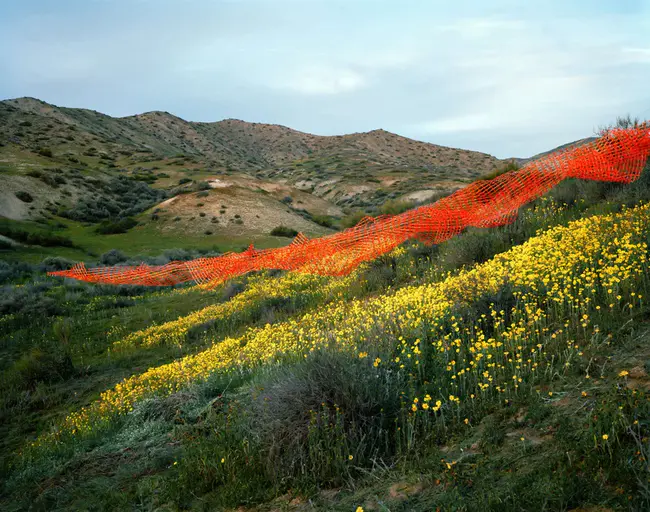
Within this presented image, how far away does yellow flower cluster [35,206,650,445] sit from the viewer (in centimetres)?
415

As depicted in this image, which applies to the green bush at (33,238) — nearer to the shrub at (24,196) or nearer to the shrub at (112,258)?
the shrub at (112,258)

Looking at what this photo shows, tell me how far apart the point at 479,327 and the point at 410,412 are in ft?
5.96

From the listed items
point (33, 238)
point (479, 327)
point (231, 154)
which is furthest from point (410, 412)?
point (231, 154)

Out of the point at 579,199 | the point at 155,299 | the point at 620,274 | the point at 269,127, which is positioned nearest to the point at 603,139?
the point at 579,199

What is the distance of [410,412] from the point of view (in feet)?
12.6

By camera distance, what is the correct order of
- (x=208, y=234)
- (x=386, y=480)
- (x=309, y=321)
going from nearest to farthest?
(x=386, y=480)
(x=309, y=321)
(x=208, y=234)

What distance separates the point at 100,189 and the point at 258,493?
5002cm

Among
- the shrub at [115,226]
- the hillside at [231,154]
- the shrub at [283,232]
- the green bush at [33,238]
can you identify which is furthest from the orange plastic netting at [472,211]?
the shrub at [115,226]

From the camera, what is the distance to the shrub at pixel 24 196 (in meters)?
36.2

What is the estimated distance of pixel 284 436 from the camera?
154 inches

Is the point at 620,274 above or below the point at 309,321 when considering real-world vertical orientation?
above

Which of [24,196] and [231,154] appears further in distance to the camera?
[231,154]

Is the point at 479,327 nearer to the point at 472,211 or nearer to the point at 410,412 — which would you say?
the point at 410,412

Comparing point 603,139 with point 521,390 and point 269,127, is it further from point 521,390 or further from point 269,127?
point 269,127
